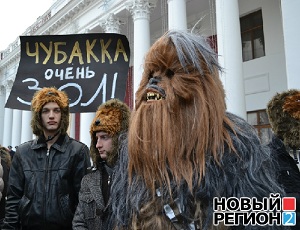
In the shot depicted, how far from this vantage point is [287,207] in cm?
160

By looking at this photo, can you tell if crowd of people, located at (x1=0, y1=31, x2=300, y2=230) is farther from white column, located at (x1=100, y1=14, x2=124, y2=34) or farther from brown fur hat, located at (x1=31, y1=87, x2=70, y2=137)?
white column, located at (x1=100, y1=14, x2=124, y2=34)

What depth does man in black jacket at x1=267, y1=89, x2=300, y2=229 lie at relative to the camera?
2.19m

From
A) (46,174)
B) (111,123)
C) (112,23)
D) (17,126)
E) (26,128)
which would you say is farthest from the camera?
(17,126)

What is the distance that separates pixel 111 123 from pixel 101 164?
32 centimetres

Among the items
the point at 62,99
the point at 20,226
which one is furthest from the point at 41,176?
the point at 62,99

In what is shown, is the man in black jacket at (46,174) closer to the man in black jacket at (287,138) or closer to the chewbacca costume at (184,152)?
the chewbacca costume at (184,152)

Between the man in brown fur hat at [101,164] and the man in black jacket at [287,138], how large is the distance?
114 cm

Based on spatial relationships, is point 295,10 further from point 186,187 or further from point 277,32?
point 186,187

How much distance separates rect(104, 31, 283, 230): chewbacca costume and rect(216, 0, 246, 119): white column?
7170mm

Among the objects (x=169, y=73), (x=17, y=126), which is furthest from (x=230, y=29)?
(x=17, y=126)

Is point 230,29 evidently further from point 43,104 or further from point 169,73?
point 169,73

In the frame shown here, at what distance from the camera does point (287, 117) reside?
2.58m

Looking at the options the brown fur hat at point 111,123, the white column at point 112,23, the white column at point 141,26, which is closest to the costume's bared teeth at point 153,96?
the brown fur hat at point 111,123

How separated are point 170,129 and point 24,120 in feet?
80.0
